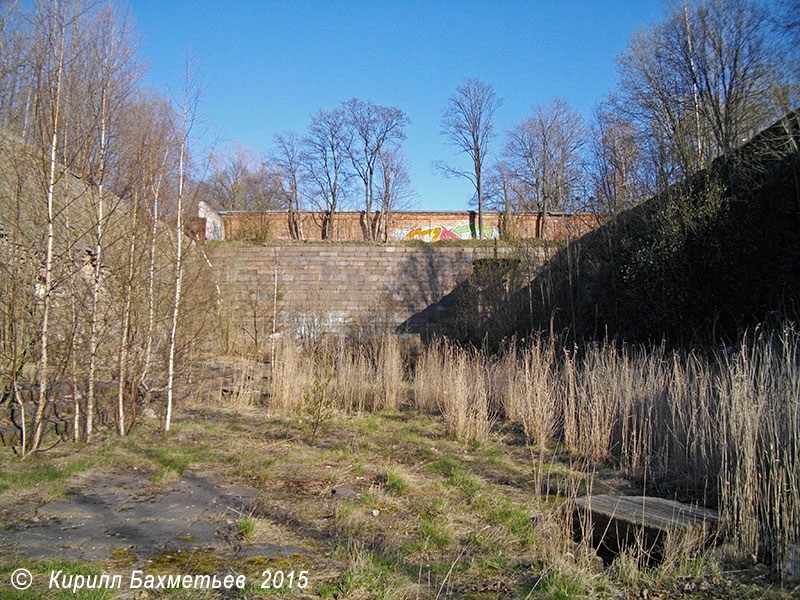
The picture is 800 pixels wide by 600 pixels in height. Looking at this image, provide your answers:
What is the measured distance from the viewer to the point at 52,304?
214 inches

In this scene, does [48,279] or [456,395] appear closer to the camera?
[48,279]

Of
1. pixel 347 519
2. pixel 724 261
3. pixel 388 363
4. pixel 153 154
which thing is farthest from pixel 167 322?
pixel 724 261

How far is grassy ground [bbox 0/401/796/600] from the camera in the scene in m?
2.72

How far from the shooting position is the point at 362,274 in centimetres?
1970

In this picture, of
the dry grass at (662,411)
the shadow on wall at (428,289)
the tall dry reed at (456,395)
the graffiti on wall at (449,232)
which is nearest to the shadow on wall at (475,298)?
the shadow on wall at (428,289)

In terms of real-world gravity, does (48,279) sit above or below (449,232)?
below

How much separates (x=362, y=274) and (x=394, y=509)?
16.1m

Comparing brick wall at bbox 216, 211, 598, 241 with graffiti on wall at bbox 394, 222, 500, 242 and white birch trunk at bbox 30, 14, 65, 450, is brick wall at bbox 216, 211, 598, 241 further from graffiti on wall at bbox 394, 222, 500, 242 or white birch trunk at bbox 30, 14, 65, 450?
white birch trunk at bbox 30, 14, 65, 450

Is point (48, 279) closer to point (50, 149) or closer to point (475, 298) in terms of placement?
point (50, 149)

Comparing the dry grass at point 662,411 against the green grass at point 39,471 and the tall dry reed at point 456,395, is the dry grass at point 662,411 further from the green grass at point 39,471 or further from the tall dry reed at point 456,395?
the green grass at point 39,471

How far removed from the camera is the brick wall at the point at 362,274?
1925 cm

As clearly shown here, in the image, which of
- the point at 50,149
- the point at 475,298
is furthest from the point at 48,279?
the point at 475,298

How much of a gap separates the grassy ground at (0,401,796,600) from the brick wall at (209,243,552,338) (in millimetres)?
12383

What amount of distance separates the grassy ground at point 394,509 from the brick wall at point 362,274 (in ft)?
40.6
